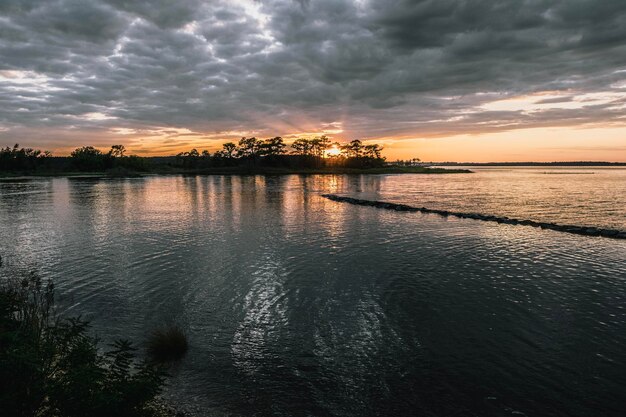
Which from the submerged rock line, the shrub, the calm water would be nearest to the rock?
the submerged rock line

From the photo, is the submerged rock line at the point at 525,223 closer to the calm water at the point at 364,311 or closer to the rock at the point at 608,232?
the rock at the point at 608,232

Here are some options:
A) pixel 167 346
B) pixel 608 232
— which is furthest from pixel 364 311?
pixel 608 232

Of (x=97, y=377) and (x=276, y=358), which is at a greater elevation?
(x=97, y=377)

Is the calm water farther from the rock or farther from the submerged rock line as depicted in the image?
the rock

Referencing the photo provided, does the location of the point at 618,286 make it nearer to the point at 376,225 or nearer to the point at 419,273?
the point at 419,273

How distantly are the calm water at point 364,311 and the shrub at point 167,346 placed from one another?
0.54m

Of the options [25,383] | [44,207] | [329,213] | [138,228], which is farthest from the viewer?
[44,207]

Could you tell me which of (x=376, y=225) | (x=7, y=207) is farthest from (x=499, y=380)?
(x=7, y=207)

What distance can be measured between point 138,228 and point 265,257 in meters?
21.2

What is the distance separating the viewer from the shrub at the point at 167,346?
14680mm

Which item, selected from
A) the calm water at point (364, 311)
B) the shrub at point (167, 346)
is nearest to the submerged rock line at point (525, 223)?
the calm water at point (364, 311)

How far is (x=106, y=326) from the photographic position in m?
17.4

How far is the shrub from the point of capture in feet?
48.2

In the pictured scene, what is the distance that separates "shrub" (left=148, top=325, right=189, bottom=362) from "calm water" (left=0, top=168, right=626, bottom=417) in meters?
0.54
